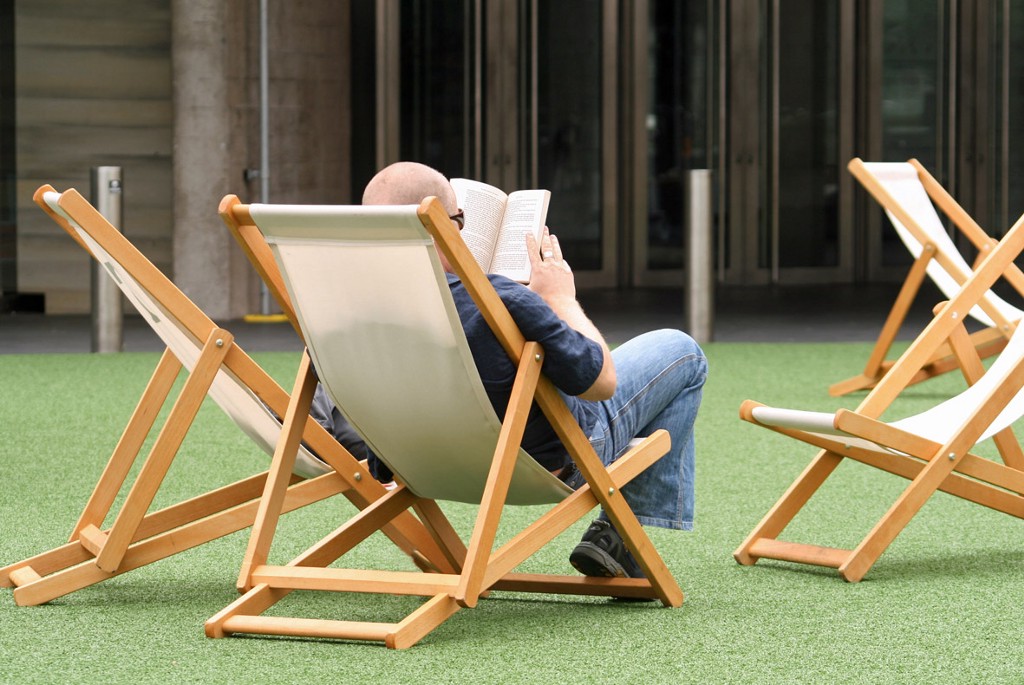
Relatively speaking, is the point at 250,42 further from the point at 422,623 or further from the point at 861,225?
the point at 422,623

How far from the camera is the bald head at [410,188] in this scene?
288 cm

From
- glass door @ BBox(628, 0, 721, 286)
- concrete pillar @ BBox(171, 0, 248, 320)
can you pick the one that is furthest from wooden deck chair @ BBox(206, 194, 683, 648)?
glass door @ BBox(628, 0, 721, 286)

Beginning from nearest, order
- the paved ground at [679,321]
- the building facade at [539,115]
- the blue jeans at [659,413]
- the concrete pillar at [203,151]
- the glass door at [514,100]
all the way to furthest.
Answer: the blue jeans at [659,413] → the paved ground at [679,321] → the concrete pillar at [203,151] → the building facade at [539,115] → the glass door at [514,100]

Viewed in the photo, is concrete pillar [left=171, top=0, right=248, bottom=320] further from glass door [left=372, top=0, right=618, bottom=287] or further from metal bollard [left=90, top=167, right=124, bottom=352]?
glass door [left=372, top=0, right=618, bottom=287]

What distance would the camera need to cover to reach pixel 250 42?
10812mm

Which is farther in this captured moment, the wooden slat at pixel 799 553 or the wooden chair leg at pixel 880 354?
the wooden chair leg at pixel 880 354

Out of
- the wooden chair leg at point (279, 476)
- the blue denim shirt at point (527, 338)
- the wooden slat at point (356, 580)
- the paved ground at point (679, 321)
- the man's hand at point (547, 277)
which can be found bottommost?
the paved ground at point (679, 321)

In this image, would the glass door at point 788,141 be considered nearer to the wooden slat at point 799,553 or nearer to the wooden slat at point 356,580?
the wooden slat at point 799,553

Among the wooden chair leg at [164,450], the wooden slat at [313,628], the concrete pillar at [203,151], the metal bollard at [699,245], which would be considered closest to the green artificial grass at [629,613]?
the wooden slat at [313,628]

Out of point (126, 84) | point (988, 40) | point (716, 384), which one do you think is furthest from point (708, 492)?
point (988, 40)

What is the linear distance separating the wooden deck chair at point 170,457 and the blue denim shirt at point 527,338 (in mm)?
423

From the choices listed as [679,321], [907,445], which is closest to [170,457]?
[907,445]

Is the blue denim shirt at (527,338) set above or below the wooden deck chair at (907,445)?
above

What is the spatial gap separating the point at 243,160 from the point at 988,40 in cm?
741
